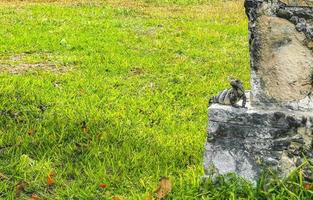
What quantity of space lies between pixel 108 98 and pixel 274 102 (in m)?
3.12

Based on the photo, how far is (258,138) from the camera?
12.4ft

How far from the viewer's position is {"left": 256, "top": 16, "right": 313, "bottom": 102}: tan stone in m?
3.75

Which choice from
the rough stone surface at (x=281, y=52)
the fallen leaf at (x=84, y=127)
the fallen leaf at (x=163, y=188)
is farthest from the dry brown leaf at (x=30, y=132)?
the rough stone surface at (x=281, y=52)

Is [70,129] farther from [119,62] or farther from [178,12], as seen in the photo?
[178,12]

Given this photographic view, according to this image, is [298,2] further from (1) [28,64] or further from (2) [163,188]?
(1) [28,64]

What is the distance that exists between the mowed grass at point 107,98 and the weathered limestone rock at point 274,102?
36 centimetres

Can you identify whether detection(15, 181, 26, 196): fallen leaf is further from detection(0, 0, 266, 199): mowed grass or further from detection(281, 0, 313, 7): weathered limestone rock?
detection(281, 0, 313, 7): weathered limestone rock

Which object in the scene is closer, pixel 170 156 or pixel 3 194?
pixel 3 194

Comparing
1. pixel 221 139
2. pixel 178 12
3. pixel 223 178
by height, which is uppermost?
pixel 221 139

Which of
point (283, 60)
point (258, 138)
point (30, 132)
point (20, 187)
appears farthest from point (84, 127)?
point (283, 60)

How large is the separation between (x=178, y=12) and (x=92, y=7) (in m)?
2.39

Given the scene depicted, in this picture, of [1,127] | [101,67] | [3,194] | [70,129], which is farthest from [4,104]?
[101,67]

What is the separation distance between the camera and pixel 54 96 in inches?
258

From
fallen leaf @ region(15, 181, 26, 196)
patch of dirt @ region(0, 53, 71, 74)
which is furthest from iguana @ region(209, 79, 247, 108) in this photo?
patch of dirt @ region(0, 53, 71, 74)
